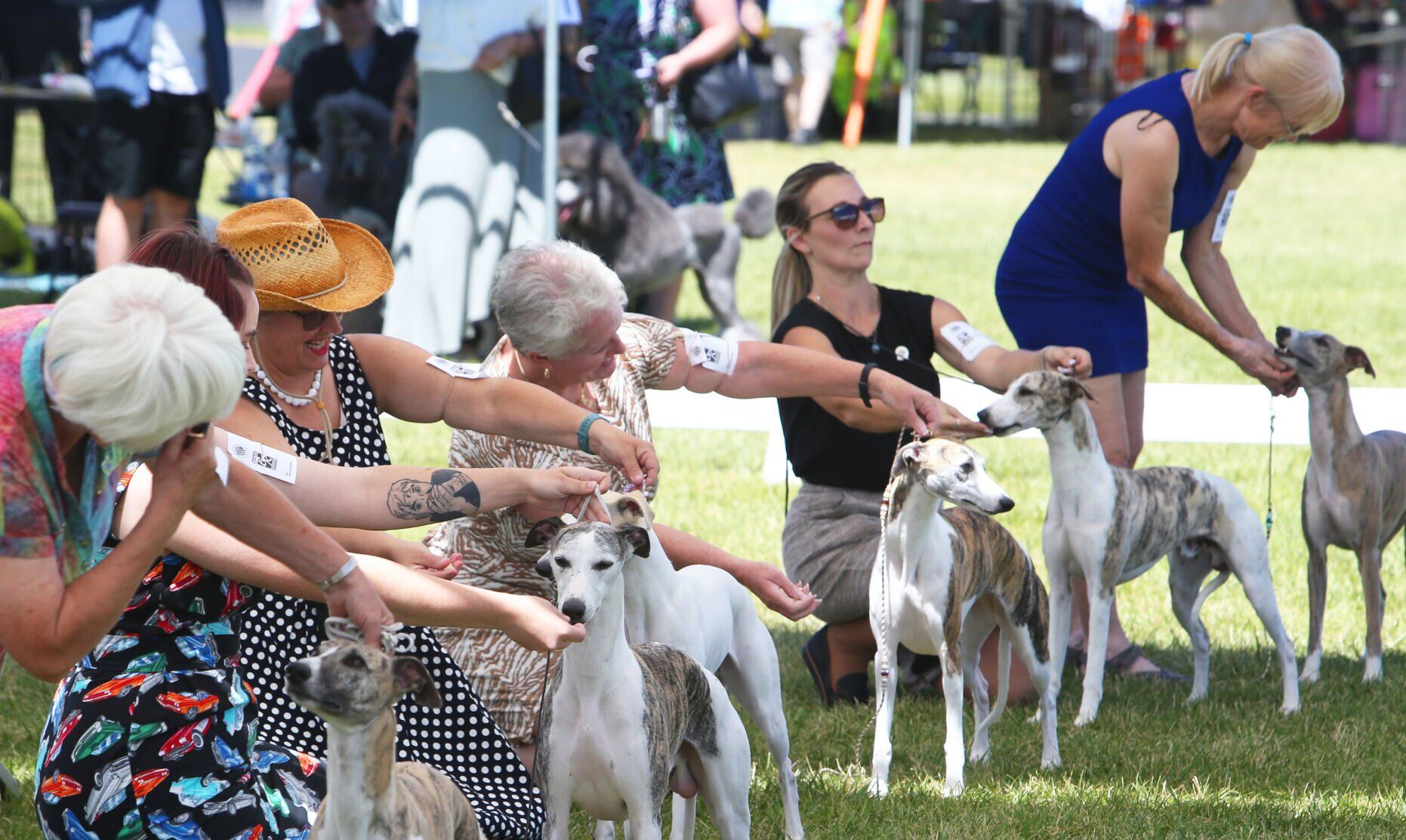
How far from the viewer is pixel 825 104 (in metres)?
21.9

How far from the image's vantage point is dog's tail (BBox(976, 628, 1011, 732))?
13.9 feet

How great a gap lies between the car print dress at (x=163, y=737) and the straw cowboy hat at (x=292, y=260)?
615 millimetres

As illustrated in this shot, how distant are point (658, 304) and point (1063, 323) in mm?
4941

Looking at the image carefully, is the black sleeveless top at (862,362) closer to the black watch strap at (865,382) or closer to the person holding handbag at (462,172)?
the black watch strap at (865,382)

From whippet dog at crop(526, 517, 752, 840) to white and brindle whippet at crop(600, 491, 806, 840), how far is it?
196 millimetres

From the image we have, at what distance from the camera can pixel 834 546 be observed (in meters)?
4.64

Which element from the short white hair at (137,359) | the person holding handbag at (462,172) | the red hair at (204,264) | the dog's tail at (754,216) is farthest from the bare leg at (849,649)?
the dog's tail at (754,216)

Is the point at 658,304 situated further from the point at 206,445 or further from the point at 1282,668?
the point at 206,445

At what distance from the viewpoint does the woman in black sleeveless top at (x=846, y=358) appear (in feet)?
14.9

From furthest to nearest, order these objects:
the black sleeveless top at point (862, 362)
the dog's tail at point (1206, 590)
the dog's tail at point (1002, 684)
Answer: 1. the dog's tail at point (1206, 590)
2. the black sleeveless top at point (862, 362)
3. the dog's tail at point (1002, 684)

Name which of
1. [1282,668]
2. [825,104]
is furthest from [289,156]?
[825,104]

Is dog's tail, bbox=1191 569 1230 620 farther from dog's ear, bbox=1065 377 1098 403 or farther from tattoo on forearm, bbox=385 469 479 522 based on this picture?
tattoo on forearm, bbox=385 469 479 522

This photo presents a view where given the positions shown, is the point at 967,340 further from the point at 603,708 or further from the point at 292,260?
the point at 292,260

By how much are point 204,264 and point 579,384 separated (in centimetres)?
115
